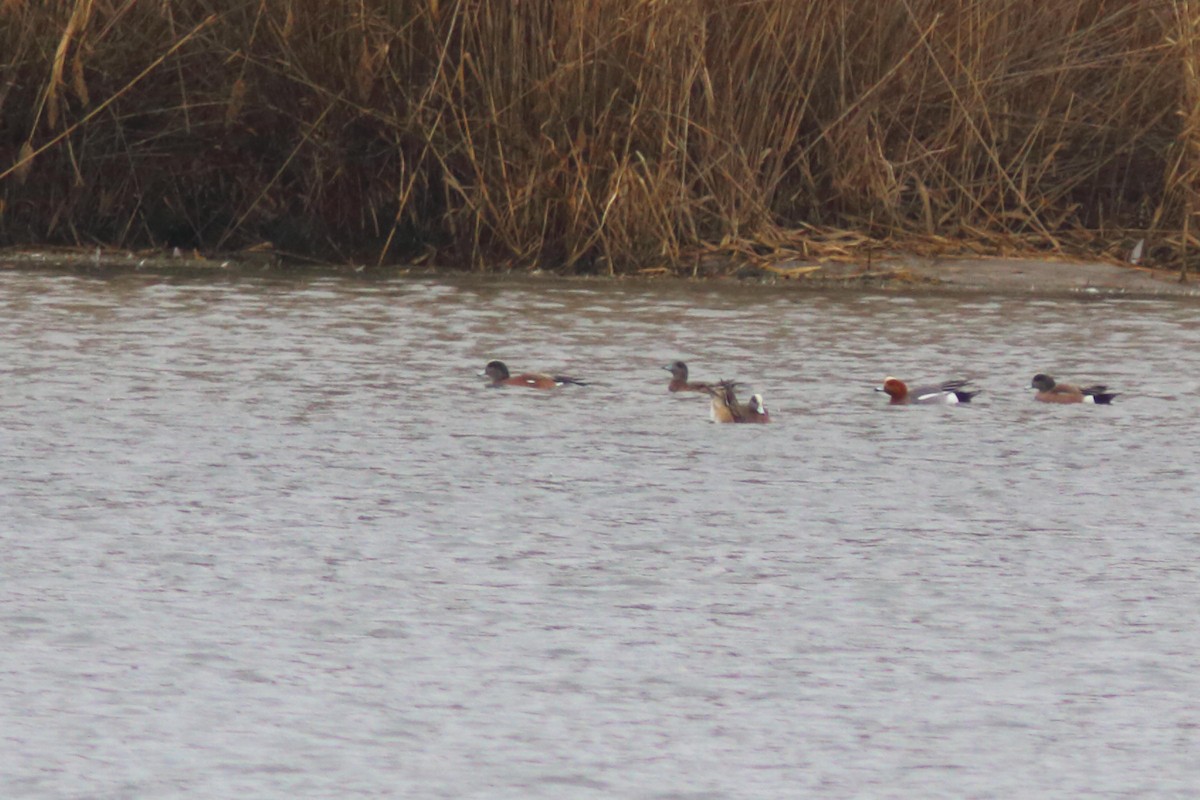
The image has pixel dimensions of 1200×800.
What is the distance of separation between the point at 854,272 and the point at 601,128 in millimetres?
1491

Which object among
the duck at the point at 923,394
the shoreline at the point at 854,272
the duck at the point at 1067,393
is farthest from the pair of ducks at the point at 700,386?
the shoreline at the point at 854,272

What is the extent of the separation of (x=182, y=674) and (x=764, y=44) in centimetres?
820

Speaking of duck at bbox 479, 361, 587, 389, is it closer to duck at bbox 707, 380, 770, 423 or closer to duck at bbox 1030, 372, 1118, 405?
duck at bbox 707, 380, 770, 423

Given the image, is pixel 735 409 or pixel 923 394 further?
pixel 923 394

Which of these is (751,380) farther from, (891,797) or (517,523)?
(891,797)

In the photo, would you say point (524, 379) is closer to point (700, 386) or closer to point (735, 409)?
point (700, 386)

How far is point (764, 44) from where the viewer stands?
11992 mm

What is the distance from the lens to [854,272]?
1205 centimetres

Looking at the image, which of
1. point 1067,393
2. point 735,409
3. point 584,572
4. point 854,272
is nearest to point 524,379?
point 735,409

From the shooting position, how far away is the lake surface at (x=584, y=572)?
387 cm

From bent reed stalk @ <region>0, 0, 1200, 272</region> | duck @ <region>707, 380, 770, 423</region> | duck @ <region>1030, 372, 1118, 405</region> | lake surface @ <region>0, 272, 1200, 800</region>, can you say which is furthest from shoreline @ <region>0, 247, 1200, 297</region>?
duck @ <region>707, 380, 770, 423</region>

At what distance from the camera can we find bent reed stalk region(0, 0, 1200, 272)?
11930 millimetres

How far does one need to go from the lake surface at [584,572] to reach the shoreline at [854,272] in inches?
90.0

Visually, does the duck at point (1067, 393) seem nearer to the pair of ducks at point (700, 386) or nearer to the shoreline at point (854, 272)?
the pair of ducks at point (700, 386)
